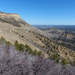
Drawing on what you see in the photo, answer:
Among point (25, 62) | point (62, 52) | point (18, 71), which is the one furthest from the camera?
point (62, 52)

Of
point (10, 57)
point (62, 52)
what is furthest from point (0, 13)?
point (10, 57)

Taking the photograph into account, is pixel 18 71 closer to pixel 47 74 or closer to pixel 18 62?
pixel 18 62

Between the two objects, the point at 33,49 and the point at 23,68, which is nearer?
the point at 23,68

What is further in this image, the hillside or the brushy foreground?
the hillside

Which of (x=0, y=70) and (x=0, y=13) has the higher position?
(x=0, y=13)

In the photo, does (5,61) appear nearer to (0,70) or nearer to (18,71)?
(0,70)

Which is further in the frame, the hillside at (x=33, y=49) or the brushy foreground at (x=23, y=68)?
the hillside at (x=33, y=49)

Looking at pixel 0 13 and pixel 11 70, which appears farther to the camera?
pixel 0 13

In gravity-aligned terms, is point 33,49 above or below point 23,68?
below

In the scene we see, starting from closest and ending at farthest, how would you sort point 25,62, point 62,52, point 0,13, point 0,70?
point 0,70, point 25,62, point 62,52, point 0,13

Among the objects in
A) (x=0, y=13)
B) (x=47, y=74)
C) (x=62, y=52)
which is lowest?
(x=62, y=52)
